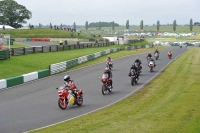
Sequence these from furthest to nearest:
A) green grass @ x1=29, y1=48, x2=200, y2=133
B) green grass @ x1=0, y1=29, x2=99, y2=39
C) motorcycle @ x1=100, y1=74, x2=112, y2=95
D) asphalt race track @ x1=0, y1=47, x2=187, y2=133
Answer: green grass @ x1=0, y1=29, x2=99, y2=39 < motorcycle @ x1=100, y1=74, x2=112, y2=95 < asphalt race track @ x1=0, y1=47, x2=187, y2=133 < green grass @ x1=29, y1=48, x2=200, y2=133

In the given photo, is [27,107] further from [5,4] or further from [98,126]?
[5,4]

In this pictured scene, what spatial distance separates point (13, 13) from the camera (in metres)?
113

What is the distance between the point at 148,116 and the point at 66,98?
13.8 ft

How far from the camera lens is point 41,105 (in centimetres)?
1792

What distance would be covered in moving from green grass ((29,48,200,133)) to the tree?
311 feet

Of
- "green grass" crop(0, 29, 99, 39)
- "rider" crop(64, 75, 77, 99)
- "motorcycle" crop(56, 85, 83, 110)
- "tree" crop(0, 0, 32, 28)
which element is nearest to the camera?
"motorcycle" crop(56, 85, 83, 110)

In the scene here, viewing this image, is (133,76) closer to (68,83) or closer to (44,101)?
(44,101)

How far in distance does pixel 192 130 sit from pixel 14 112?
8003 millimetres

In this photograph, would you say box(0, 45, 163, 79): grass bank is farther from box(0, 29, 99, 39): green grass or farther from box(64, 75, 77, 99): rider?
box(0, 29, 99, 39): green grass

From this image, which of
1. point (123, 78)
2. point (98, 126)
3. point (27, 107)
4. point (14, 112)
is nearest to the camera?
point (98, 126)

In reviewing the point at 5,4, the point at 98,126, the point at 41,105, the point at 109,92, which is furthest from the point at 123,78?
the point at 5,4

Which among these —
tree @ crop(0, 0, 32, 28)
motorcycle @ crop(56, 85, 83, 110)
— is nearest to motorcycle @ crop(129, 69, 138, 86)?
motorcycle @ crop(56, 85, 83, 110)

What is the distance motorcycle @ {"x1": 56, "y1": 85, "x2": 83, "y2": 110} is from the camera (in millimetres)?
16469

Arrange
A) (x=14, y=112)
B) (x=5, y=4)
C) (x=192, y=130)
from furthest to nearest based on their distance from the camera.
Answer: (x=5, y=4) < (x=14, y=112) < (x=192, y=130)
